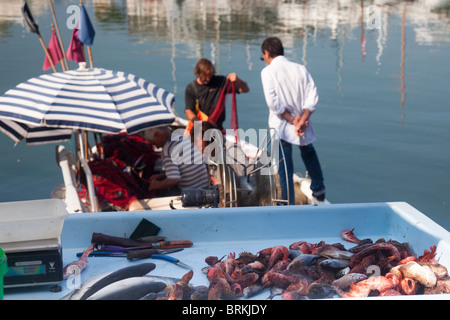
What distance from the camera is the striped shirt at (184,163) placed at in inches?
237

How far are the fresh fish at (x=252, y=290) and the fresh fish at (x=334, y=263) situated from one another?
413 millimetres

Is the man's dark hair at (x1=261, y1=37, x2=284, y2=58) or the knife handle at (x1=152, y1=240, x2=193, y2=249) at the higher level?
the man's dark hair at (x1=261, y1=37, x2=284, y2=58)

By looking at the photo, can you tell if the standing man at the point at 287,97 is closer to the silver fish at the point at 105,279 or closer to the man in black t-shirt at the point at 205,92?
the man in black t-shirt at the point at 205,92

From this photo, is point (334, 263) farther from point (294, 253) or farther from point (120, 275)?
point (120, 275)

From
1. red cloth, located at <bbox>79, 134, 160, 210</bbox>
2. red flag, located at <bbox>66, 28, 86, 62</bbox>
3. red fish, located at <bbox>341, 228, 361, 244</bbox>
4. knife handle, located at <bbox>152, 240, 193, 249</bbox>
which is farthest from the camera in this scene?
red flag, located at <bbox>66, 28, 86, 62</bbox>

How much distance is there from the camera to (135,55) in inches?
946

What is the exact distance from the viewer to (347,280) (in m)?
3.04

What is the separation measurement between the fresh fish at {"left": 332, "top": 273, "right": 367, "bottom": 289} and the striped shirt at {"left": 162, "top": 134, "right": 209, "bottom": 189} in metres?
3.19

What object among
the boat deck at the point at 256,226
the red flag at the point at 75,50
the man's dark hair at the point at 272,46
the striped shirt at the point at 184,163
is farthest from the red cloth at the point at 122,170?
the boat deck at the point at 256,226

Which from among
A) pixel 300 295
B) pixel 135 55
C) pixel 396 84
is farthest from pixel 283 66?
pixel 135 55

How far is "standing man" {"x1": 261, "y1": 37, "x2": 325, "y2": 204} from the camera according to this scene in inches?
241

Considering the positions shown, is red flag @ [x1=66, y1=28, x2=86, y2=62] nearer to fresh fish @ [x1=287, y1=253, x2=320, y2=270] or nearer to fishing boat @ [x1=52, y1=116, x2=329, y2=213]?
fishing boat @ [x1=52, y1=116, x2=329, y2=213]

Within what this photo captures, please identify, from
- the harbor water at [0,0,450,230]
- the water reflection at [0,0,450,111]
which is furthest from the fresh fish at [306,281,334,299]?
the water reflection at [0,0,450,111]
